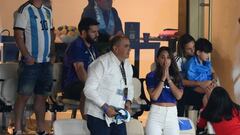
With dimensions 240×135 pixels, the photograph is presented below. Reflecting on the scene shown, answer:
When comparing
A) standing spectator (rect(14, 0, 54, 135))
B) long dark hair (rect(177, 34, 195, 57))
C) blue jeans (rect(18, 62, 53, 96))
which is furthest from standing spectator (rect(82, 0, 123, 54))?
blue jeans (rect(18, 62, 53, 96))

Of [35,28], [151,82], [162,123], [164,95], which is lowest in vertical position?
[162,123]

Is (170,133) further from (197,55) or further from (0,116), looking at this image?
(0,116)

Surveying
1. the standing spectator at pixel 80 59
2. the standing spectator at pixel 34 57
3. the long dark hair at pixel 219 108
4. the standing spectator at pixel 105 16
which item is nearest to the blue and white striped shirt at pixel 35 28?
the standing spectator at pixel 34 57

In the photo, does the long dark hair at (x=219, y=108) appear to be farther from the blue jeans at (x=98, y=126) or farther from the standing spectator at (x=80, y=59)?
the standing spectator at (x=80, y=59)

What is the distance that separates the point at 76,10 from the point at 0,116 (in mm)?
1662

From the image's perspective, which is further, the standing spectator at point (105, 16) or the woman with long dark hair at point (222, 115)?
the standing spectator at point (105, 16)

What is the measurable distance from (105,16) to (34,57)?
1.64 meters

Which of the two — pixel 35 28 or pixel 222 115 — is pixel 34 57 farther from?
pixel 222 115

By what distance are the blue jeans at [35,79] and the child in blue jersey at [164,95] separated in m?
1.25

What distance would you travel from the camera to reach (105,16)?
7.09 metres

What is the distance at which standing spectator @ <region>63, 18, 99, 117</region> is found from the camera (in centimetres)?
570

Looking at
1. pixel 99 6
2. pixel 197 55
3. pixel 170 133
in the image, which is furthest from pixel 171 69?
pixel 99 6

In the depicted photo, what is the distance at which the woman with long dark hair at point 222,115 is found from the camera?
4.50 meters

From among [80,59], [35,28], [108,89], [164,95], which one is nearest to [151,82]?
[164,95]
